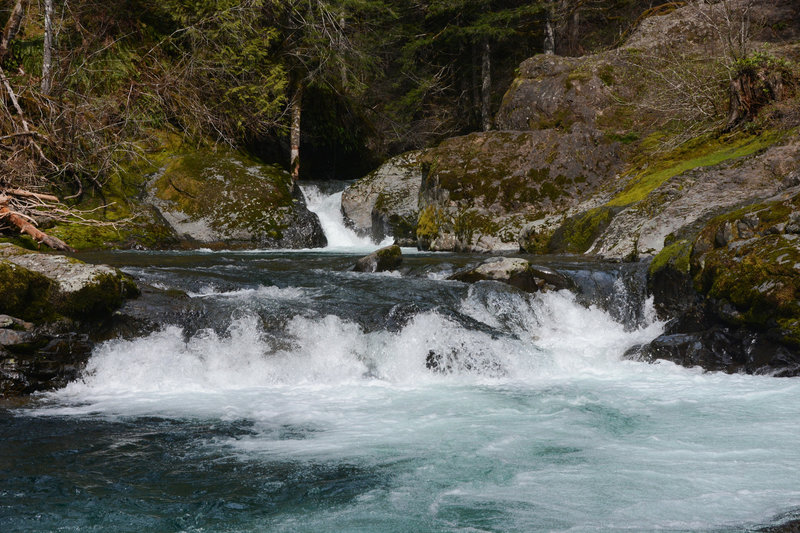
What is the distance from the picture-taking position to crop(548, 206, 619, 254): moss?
36.6 feet

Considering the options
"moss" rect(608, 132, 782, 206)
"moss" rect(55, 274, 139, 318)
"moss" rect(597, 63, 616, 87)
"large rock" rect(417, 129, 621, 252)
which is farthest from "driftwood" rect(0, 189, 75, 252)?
"moss" rect(597, 63, 616, 87)

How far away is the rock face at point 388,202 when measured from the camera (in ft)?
49.5

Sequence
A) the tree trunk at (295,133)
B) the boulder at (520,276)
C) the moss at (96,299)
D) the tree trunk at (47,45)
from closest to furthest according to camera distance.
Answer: the moss at (96,299), the boulder at (520,276), the tree trunk at (47,45), the tree trunk at (295,133)

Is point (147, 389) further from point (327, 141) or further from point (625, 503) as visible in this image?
point (327, 141)

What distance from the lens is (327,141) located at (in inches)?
795

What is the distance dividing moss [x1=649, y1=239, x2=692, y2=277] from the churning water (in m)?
0.42

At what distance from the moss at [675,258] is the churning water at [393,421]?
0.42 m

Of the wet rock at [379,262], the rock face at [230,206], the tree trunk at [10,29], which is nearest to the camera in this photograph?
the wet rock at [379,262]

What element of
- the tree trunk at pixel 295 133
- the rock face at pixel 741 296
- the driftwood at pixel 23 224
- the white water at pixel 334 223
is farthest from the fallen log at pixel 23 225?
the rock face at pixel 741 296

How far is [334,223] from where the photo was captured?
1605cm

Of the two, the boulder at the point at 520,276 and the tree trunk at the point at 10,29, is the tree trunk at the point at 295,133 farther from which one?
the boulder at the point at 520,276

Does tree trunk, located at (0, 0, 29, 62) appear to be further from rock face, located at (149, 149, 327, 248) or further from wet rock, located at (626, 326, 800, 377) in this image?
wet rock, located at (626, 326, 800, 377)

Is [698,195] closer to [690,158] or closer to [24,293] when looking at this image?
[690,158]

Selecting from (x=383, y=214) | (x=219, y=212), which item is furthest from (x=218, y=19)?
(x=383, y=214)
